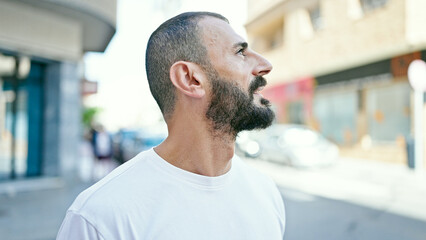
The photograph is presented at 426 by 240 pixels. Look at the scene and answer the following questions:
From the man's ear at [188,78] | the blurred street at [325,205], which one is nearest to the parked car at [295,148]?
the blurred street at [325,205]

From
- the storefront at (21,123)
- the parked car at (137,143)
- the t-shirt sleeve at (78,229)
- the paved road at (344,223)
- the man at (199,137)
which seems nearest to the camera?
the t-shirt sleeve at (78,229)

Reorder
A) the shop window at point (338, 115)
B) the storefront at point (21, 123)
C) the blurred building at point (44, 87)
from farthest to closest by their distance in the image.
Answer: the shop window at point (338, 115) < the storefront at point (21, 123) < the blurred building at point (44, 87)

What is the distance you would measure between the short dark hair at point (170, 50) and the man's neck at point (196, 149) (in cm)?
11

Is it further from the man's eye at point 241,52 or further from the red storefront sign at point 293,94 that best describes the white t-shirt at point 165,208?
the red storefront sign at point 293,94

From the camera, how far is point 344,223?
6.30 metres

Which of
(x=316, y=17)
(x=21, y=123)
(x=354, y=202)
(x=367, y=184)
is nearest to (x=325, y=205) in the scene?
(x=354, y=202)

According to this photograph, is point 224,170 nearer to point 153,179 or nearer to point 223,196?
point 223,196

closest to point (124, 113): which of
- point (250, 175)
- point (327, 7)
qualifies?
point (327, 7)

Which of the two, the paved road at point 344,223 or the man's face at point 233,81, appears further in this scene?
the paved road at point 344,223

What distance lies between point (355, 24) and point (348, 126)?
15.0ft

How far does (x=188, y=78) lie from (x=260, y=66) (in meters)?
0.27

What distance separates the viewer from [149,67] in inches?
55.7

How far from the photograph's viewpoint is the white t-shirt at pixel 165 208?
3.65ft

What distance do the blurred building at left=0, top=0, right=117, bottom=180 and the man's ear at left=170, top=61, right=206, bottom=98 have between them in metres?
8.14
